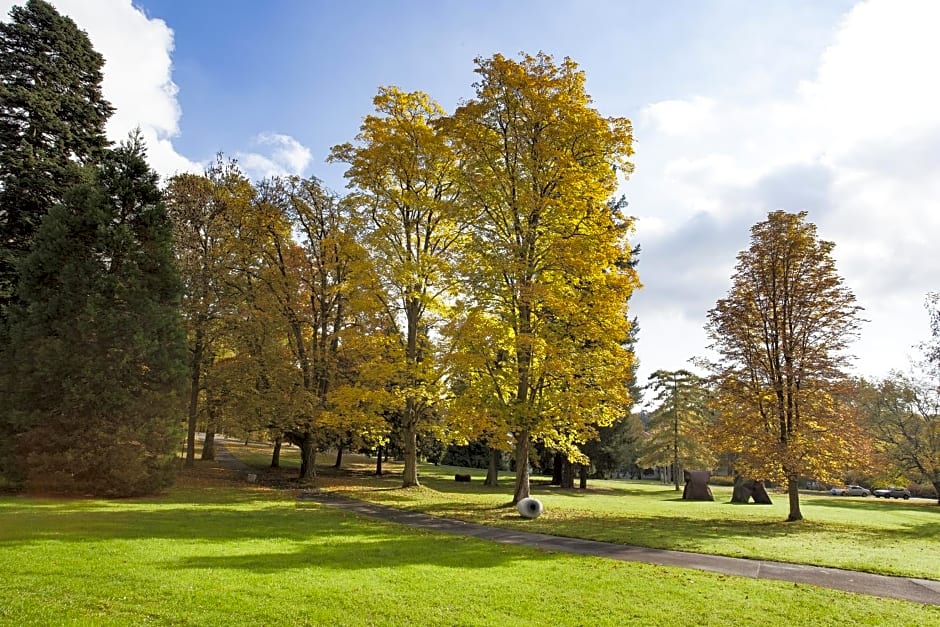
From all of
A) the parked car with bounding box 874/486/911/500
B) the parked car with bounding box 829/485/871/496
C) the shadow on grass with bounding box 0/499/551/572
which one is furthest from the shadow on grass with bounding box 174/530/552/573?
the parked car with bounding box 874/486/911/500

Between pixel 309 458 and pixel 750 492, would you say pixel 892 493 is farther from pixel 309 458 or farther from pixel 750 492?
pixel 309 458

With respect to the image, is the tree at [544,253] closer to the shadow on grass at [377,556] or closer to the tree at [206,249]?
the shadow on grass at [377,556]

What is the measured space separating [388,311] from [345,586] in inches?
710

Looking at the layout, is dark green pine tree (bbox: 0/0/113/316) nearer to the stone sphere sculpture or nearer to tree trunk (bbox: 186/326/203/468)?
tree trunk (bbox: 186/326/203/468)

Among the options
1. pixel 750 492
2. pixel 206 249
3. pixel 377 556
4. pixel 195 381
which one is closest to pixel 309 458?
pixel 195 381

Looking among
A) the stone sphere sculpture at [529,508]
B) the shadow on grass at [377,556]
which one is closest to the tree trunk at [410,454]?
the stone sphere sculpture at [529,508]

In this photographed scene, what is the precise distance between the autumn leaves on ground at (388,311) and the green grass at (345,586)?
61 centimetres

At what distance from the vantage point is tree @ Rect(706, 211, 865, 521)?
19.4m

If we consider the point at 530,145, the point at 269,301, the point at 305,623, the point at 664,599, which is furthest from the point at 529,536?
the point at 269,301

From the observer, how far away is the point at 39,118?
23562 millimetres

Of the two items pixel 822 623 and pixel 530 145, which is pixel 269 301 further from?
pixel 822 623

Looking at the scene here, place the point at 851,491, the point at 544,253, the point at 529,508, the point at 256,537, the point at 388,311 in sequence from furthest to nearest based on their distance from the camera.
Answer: the point at 851,491
the point at 388,311
the point at 544,253
the point at 529,508
the point at 256,537

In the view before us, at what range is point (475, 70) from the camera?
20.0 meters

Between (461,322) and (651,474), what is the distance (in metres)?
83.8
